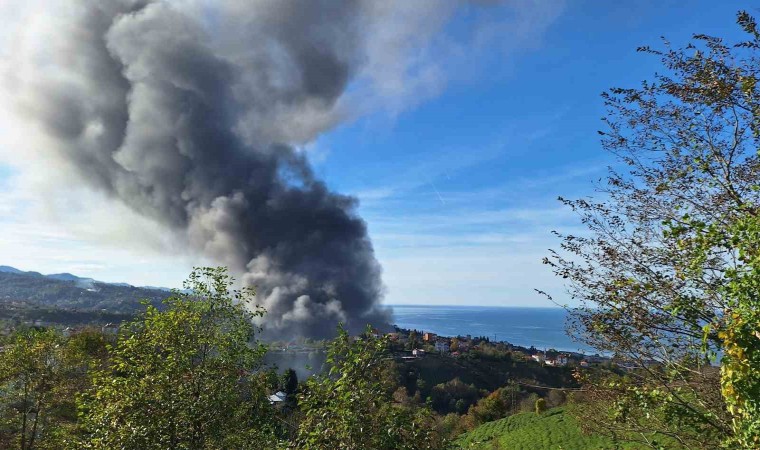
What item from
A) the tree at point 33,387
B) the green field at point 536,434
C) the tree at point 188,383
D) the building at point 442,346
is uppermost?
the tree at point 188,383

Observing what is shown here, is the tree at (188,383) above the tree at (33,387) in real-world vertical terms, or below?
above

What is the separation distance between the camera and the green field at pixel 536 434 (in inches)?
922

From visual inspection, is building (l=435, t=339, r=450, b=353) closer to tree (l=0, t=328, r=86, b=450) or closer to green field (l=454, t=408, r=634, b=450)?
green field (l=454, t=408, r=634, b=450)

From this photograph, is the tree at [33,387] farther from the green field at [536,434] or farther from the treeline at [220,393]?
the green field at [536,434]

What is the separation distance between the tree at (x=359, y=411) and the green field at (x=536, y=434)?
64.2 feet

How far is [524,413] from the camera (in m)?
33.3

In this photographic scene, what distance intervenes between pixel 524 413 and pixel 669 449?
1230 inches

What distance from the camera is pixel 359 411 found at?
4273 millimetres

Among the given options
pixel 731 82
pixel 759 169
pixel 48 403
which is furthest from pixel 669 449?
pixel 48 403

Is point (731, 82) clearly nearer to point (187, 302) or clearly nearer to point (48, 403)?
point (187, 302)

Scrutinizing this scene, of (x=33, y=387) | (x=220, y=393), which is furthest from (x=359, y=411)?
(x=33, y=387)

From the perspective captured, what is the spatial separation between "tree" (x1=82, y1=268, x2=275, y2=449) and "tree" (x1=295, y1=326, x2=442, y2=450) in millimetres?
2485

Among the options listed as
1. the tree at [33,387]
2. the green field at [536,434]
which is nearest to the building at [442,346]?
the green field at [536,434]

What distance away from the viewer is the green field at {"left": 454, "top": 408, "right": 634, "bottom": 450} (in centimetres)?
2341
